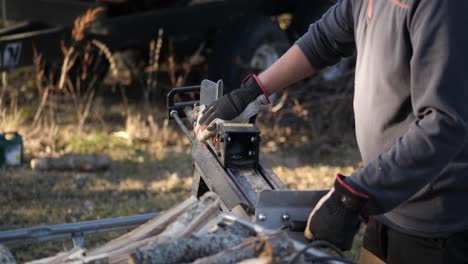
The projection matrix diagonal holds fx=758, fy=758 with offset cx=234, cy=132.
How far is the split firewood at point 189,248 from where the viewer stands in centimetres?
179

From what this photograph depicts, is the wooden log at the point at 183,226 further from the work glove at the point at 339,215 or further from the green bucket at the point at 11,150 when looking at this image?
the green bucket at the point at 11,150

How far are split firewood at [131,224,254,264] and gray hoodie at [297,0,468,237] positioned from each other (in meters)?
0.38

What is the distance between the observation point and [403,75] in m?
2.18

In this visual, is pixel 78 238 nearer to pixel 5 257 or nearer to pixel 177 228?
pixel 5 257

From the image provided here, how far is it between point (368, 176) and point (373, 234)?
2.02 feet

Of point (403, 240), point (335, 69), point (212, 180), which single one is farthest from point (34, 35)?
point (403, 240)

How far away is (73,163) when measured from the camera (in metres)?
6.01

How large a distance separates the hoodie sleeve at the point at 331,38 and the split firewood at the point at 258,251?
996 mm

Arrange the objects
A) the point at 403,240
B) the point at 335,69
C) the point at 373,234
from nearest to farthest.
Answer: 1. the point at 403,240
2. the point at 373,234
3. the point at 335,69

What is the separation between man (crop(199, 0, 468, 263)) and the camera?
2.00 meters

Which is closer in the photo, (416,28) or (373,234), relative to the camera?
(416,28)

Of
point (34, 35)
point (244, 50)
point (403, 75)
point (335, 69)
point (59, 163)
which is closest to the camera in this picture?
point (403, 75)

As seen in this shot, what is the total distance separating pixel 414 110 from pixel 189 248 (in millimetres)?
745

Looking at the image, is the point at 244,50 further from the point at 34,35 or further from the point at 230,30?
the point at 34,35
